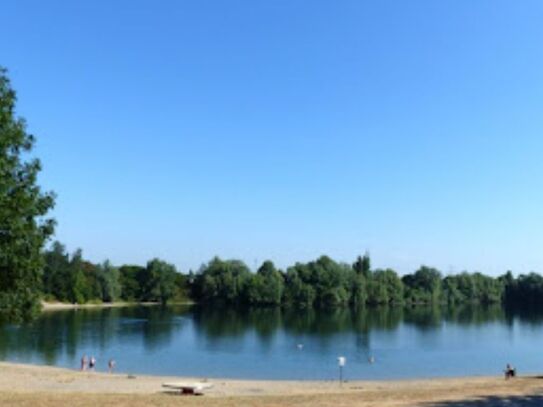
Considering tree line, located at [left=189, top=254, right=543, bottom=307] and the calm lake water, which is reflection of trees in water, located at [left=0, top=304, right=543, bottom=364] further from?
tree line, located at [left=189, top=254, right=543, bottom=307]

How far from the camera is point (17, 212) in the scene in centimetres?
2288

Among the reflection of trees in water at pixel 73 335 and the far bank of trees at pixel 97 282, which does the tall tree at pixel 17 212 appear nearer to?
the reflection of trees in water at pixel 73 335

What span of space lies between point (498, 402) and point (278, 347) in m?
56.2

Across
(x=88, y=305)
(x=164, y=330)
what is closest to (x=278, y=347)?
(x=164, y=330)

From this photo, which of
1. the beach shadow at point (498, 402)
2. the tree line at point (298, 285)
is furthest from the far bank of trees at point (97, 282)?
the beach shadow at point (498, 402)

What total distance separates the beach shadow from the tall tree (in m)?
15.3

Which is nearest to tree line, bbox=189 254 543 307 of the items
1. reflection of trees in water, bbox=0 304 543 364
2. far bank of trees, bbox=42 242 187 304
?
far bank of trees, bbox=42 242 187 304

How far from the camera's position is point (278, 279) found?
177500 millimetres

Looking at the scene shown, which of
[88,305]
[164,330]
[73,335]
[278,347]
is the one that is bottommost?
[278,347]

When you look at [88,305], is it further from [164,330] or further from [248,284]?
[164,330]

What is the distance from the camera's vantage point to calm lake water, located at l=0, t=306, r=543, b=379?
5931 cm

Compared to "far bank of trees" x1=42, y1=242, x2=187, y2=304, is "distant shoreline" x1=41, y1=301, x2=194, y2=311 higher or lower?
lower

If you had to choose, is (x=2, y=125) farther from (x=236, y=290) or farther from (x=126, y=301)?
(x=126, y=301)

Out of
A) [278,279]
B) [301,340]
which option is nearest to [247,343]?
[301,340]
